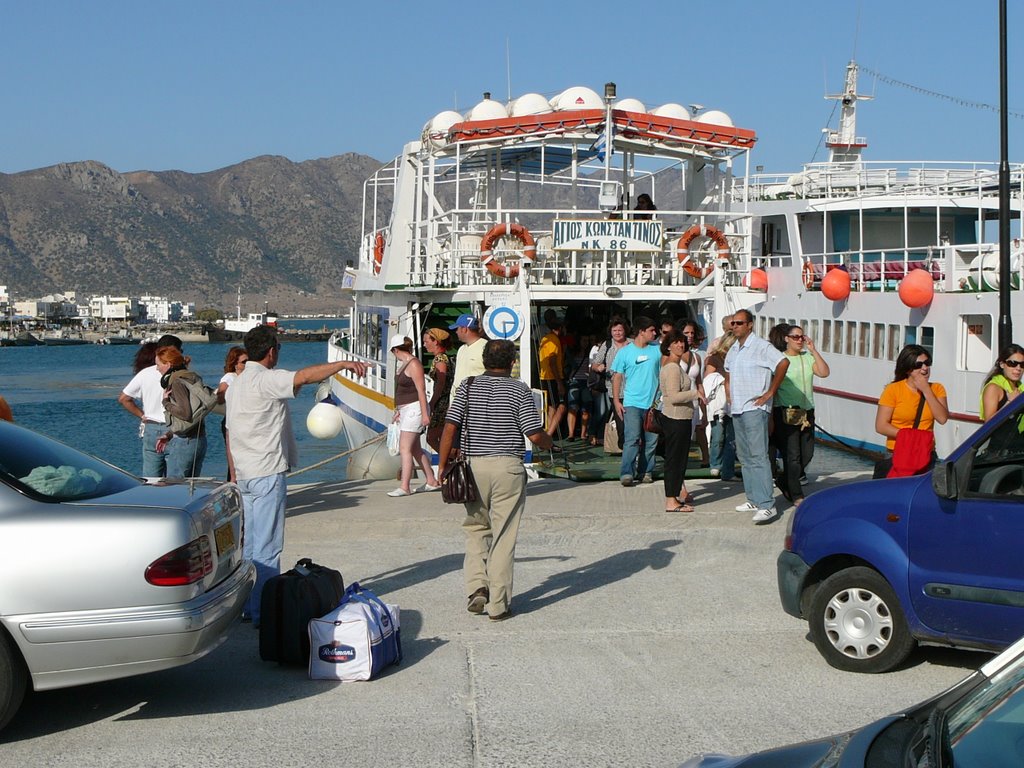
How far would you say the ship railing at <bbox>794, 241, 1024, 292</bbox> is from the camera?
22.9 m

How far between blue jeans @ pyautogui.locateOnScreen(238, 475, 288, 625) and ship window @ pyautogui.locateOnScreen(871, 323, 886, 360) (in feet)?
69.5

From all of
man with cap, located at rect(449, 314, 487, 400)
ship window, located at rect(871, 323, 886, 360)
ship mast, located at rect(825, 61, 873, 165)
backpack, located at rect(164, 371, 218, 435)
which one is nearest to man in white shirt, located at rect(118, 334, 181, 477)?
backpack, located at rect(164, 371, 218, 435)

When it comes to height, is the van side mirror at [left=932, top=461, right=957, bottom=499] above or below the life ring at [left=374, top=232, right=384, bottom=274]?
below

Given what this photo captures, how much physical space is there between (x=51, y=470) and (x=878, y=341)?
75.7 feet

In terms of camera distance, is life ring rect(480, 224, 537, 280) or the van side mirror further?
life ring rect(480, 224, 537, 280)

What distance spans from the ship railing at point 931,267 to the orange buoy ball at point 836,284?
0.42m

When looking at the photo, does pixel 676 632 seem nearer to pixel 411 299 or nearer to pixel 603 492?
pixel 603 492

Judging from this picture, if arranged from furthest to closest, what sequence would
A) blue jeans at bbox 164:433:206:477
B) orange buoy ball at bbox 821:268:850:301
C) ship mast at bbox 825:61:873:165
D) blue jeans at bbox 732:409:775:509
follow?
ship mast at bbox 825:61:873:165, orange buoy ball at bbox 821:268:850:301, blue jeans at bbox 732:409:775:509, blue jeans at bbox 164:433:206:477

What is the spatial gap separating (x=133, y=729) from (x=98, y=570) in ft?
2.65

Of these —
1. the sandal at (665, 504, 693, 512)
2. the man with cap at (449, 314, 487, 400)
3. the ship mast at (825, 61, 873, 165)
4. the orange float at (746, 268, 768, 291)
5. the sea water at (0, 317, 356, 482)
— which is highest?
the ship mast at (825, 61, 873, 165)

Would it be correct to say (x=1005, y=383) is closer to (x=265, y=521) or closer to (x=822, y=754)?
(x=265, y=521)

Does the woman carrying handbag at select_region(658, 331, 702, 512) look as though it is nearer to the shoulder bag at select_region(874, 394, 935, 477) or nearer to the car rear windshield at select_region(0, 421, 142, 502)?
the shoulder bag at select_region(874, 394, 935, 477)

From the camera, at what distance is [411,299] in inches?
658

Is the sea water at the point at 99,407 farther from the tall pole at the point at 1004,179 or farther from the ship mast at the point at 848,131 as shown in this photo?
the ship mast at the point at 848,131
